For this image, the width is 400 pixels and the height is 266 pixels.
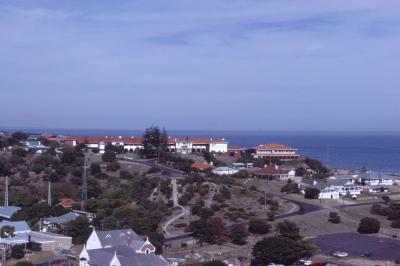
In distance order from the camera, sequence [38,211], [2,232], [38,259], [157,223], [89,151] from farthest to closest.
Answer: [89,151], [38,211], [157,223], [2,232], [38,259]

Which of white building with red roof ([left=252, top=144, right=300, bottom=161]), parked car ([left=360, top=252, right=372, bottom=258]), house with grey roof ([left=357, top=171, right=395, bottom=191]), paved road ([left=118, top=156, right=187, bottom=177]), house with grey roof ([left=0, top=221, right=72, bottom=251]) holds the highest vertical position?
white building with red roof ([left=252, top=144, right=300, bottom=161])

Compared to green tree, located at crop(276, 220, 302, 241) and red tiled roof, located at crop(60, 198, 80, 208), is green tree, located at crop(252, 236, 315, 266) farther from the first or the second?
red tiled roof, located at crop(60, 198, 80, 208)

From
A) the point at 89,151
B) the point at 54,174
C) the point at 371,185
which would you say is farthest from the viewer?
the point at 89,151

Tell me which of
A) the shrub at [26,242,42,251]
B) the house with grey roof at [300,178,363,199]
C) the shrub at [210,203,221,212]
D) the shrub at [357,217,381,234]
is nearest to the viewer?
the shrub at [26,242,42,251]

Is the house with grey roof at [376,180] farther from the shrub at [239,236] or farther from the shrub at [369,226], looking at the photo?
the shrub at [239,236]

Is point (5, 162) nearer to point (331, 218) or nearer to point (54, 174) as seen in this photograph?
point (54, 174)

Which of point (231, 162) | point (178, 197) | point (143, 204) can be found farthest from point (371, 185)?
point (143, 204)

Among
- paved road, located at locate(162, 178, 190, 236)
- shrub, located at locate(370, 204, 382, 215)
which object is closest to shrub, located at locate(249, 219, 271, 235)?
paved road, located at locate(162, 178, 190, 236)
